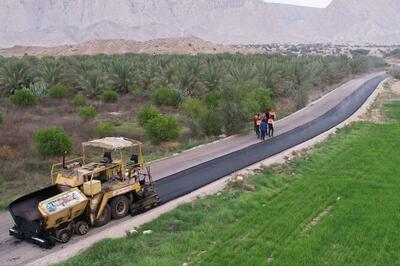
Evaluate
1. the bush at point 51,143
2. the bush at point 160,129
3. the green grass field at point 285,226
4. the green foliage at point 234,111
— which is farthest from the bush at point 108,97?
the green grass field at point 285,226

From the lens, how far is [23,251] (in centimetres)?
1329

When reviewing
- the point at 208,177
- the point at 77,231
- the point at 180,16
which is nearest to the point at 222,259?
the point at 77,231

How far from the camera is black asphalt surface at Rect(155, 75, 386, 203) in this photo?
61.7ft

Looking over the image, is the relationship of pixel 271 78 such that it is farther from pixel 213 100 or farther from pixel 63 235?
pixel 63 235

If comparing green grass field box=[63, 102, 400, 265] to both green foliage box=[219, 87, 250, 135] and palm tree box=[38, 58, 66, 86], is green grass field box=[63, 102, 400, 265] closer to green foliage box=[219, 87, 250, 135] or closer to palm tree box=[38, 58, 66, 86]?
green foliage box=[219, 87, 250, 135]

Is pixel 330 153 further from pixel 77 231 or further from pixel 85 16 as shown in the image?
pixel 85 16

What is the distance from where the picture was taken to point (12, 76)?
4531 centimetres

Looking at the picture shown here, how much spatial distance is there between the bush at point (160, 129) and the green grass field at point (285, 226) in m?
8.21

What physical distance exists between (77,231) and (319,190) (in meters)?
8.75

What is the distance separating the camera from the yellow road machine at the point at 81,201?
44.1ft

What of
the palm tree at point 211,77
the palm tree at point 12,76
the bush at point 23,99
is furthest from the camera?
the palm tree at point 12,76

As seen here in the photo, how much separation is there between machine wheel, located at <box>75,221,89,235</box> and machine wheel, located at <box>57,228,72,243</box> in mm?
305

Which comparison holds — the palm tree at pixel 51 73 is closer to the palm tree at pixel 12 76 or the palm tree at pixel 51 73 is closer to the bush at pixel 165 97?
the palm tree at pixel 12 76

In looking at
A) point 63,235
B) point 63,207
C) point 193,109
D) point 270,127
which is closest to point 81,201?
point 63,207
